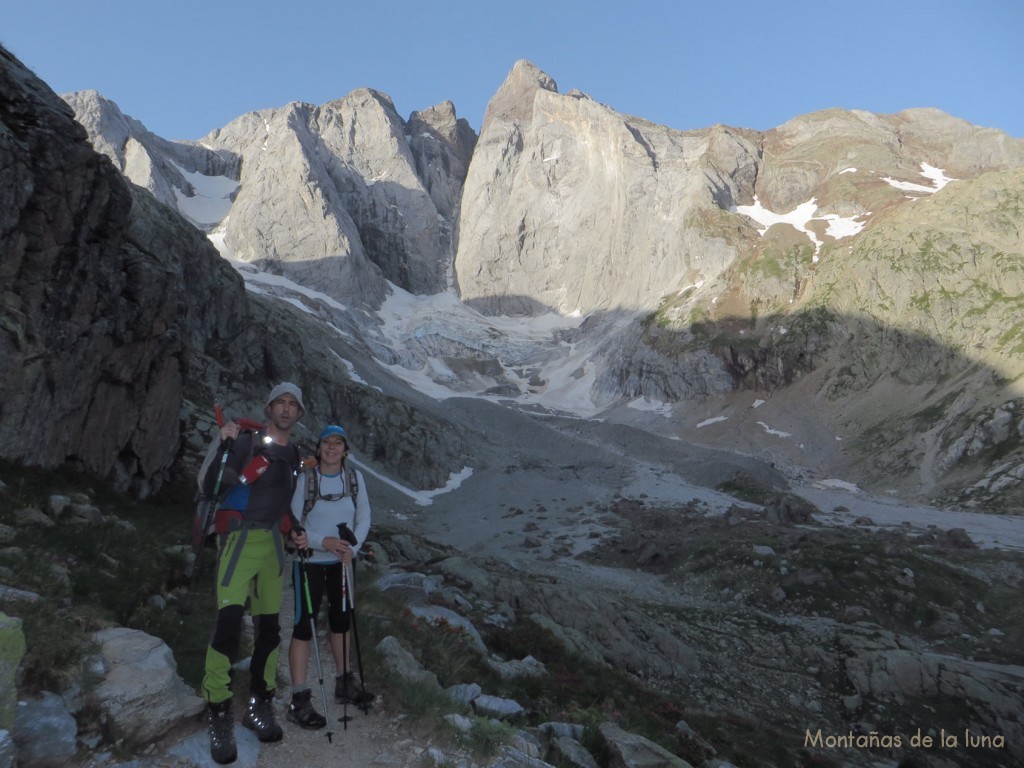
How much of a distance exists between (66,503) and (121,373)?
5.57 m

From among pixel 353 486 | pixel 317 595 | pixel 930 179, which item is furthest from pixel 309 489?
pixel 930 179

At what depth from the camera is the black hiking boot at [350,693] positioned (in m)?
6.95

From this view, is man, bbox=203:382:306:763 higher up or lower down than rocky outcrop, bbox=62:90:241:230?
lower down

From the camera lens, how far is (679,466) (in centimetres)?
6362

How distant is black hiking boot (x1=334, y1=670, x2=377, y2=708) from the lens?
22.8 feet

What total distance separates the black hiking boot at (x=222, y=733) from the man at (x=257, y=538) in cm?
10

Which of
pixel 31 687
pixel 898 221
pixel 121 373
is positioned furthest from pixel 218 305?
pixel 898 221

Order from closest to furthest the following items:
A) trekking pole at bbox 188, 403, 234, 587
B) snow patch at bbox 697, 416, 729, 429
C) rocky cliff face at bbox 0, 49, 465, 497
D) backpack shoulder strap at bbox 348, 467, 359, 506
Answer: trekking pole at bbox 188, 403, 234, 587 → backpack shoulder strap at bbox 348, 467, 359, 506 → rocky cliff face at bbox 0, 49, 465, 497 → snow patch at bbox 697, 416, 729, 429

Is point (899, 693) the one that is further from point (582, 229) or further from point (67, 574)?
point (582, 229)

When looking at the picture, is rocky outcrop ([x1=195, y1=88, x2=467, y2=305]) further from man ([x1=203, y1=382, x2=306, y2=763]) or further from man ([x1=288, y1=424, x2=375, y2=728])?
man ([x1=203, y1=382, x2=306, y2=763])

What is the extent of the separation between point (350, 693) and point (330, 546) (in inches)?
72.4

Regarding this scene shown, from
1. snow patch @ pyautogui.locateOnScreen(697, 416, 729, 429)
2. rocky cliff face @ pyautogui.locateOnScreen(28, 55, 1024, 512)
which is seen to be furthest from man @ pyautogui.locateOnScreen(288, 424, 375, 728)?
snow patch @ pyautogui.locateOnScreen(697, 416, 729, 429)

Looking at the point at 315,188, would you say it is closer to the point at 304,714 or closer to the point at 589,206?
the point at 589,206

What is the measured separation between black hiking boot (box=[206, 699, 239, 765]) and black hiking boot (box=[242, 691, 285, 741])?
381 mm
